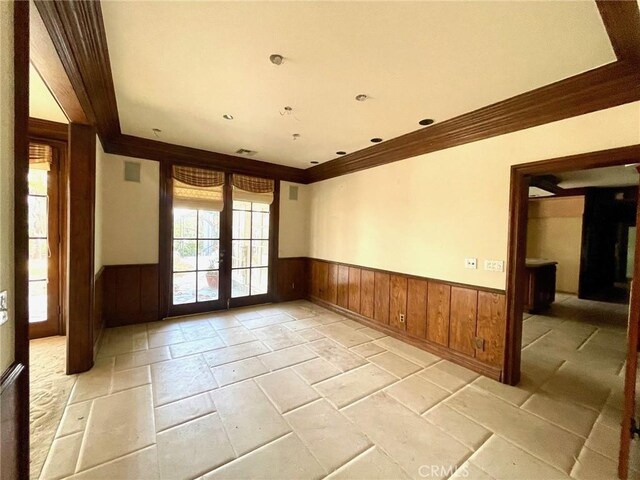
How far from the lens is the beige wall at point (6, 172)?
95 cm

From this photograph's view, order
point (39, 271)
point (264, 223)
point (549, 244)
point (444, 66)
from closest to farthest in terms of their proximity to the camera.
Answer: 1. point (444, 66)
2. point (39, 271)
3. point (264, 223)
4. point (549, 244)

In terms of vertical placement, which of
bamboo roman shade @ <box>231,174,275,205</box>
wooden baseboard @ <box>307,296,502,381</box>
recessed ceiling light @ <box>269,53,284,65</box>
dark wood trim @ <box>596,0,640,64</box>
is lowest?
wooden baseboard @ <box>307,296,502,381</box>

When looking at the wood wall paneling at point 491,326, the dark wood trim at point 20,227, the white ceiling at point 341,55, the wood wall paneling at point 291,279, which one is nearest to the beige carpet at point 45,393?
the dark wood trim at point 20,227

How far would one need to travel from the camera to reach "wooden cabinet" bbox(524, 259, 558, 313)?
479 cm

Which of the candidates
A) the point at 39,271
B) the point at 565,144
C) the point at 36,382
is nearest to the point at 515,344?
the point at 565,144

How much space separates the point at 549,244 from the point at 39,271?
10515 millimetres

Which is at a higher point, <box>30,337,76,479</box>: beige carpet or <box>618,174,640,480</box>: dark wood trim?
<box>618,174,640,480</box>: dark wood trim

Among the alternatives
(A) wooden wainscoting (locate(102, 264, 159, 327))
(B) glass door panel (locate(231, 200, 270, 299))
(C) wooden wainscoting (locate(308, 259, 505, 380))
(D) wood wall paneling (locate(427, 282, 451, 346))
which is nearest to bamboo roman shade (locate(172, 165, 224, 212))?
(B) glass door panel (locate(231, 200, 270, 299))

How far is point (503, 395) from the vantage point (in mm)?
2439

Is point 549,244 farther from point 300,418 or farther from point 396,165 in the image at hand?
point 300,418

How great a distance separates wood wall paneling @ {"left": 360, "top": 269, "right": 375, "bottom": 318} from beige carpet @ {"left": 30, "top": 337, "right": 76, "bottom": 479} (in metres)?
3.46

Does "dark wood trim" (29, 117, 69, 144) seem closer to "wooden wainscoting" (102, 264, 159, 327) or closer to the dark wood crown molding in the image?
the dark wood crown molding

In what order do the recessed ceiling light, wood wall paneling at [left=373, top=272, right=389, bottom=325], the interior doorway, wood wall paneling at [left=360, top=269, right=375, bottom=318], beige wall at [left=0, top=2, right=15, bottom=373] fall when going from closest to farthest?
beige wall at [left=0, top=2, right=15, bottom=373] → the recessed ceiling light → the interior doorway → wood wall paneling at [left=373, top=272, right=389, bottom=325] → wood wall paneling at [left=360, top=269, right=375, bottom=318]

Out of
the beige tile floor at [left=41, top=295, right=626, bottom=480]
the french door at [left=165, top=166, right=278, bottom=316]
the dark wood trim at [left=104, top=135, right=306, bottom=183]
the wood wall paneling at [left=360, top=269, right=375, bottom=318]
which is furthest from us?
the french door at [left=165, top=166, right=278, bottom=316]
